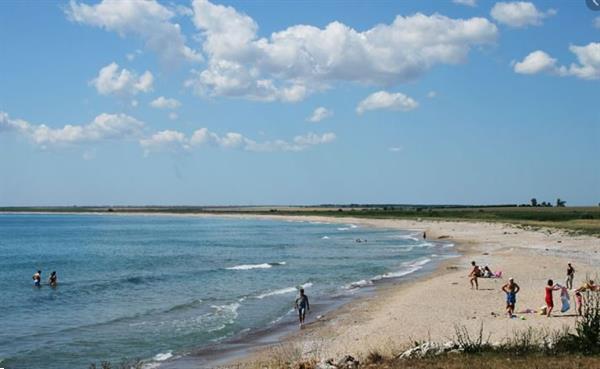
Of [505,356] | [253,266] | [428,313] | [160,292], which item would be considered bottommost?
[160,292]

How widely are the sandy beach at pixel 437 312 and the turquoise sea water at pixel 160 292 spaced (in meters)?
2.87

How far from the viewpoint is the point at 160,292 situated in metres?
34.8

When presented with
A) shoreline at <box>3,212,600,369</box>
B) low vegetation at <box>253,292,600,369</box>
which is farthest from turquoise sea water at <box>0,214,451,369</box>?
low vegetation at <box>253,292,600,369</box>

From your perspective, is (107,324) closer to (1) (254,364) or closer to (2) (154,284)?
(1) (254,364)

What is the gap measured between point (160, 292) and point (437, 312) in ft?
55.0

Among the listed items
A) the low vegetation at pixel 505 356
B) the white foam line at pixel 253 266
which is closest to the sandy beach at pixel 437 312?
the low vegetation at pixel 505 356

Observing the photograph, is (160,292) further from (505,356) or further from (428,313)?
(505,356)

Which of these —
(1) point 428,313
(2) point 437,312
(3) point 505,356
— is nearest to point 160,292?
(1) point 428,313

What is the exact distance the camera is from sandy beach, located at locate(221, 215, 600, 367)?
19.5 meters

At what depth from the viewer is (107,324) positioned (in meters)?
25.2

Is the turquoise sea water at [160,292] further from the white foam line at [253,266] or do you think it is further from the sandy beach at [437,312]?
the sandy beach at [437,312]

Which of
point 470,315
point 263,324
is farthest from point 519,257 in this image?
point 263,324

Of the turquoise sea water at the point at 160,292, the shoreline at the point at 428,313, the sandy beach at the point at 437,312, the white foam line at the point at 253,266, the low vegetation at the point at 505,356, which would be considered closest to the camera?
the low vegetation at the point at 505,356

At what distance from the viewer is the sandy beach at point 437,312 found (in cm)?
1955
